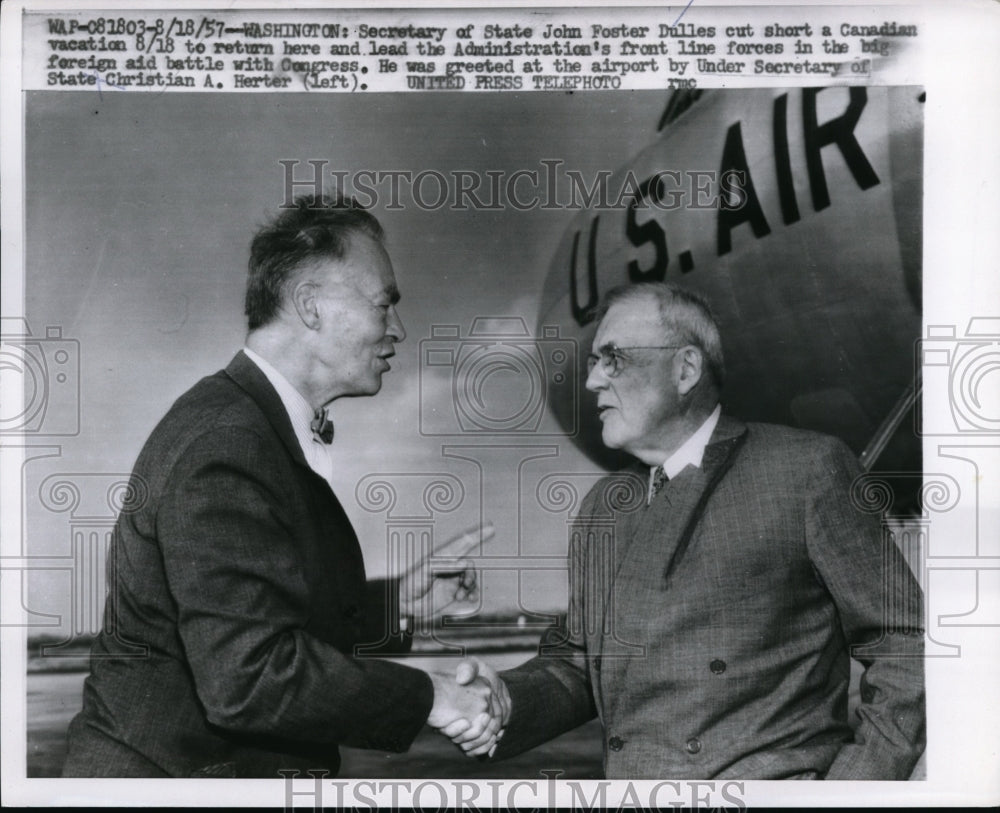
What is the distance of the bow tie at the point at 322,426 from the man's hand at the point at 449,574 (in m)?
0.45

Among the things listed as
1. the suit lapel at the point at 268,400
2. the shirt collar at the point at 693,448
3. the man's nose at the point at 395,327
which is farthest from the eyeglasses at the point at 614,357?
the suit lapel at the point at 268,400

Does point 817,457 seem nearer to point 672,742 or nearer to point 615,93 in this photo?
point 672,742

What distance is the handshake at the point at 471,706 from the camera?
3389 millimetres

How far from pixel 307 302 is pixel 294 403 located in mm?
294

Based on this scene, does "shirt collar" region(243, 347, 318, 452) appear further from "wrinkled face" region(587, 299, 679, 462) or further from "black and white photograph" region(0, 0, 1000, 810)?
"wrinkled face" region(587, 299, 679, 462)

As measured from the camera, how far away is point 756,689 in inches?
129

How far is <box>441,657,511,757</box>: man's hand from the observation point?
11.1 feet

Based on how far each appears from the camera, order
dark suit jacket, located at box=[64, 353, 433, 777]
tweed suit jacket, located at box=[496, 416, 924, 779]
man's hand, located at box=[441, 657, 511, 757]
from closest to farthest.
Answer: dark suit jacket, located at box=[64, 353, 433, 777] < tweed suit jacket, located at box=[496, 416, 924, 779] < man's hand, located at box=[441, 657, 511, 757]

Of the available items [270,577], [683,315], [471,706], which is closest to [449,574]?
[471,706]

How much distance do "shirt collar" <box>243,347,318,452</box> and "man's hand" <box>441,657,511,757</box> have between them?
782 mm

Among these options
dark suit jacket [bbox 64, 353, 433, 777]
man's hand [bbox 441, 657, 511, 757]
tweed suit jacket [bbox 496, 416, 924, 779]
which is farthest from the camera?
man's hand [bbox 441, 657, 511, 757]

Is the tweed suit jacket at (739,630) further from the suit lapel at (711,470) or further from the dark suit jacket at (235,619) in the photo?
the dark suit jacket at (235,619)

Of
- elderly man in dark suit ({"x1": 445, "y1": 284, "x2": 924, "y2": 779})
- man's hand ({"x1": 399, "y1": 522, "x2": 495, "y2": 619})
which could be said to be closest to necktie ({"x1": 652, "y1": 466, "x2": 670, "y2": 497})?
elderly man in dark suit ({"x1": 445, "y1": 284, "x2": 924, "y2": 779})

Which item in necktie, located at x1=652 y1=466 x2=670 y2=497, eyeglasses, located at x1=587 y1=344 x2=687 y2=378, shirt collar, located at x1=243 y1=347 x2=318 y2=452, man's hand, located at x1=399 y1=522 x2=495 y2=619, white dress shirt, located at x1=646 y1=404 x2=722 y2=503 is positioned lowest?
man's hand, located at x1=399 y1=522 x2=495 y2=619
